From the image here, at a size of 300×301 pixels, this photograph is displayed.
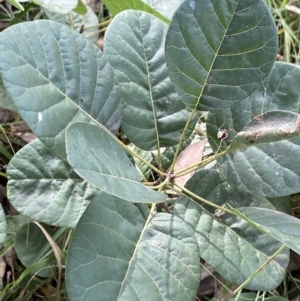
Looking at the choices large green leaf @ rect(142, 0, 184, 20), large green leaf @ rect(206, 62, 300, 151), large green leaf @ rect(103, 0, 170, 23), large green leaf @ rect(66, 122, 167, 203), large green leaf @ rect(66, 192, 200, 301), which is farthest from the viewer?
large green leaf @ rect(142, 0, 184, 20)

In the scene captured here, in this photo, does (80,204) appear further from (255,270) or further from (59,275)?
Result: (255,270)

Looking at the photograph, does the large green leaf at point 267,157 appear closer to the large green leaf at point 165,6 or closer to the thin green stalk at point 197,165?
the thin green stalk at point 197,165

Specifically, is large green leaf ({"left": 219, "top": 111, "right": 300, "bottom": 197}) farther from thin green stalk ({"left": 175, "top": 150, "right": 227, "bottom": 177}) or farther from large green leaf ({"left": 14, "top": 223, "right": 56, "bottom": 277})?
large green leaf ({"left": 14, "top": 223, "right": 56, "bottom": 277})

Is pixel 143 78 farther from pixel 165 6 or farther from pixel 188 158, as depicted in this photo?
pixel 165 6

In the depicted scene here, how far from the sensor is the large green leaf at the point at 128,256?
0.73m

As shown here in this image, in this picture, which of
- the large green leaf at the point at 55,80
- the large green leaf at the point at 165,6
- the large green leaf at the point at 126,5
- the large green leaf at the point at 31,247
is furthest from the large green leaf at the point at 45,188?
the large green leaf at the point at 165,6

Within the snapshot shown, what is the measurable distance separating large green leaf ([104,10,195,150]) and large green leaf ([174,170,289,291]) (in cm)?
13

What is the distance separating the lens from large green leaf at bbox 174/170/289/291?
0.91 metres

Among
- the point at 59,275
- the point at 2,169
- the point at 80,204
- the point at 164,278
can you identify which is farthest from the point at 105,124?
the point at 2,169

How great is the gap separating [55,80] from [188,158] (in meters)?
0.33

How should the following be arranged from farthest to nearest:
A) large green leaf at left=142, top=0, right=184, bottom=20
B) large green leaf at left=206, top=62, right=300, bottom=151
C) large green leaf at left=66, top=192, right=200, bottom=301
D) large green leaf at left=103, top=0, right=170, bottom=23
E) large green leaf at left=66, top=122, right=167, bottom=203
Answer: large green leaf at left=142, top=0, right=184, bottom=20 < large green leaf at left=103, top=0, right=170, bottom=23 < large green leaf at left=206, top=62, right=300, bottom=151 < large green leaf at left=66, top=192, right=200, bottom=301 < large green leaf at left=66, top=122, right=167, bottom=203

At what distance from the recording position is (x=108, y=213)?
782 mm

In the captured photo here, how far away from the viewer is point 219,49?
78 centimetres

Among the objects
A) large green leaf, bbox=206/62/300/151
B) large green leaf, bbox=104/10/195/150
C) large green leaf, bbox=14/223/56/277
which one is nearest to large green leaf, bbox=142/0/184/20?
large green leaf, bbox=104/10/195/150
